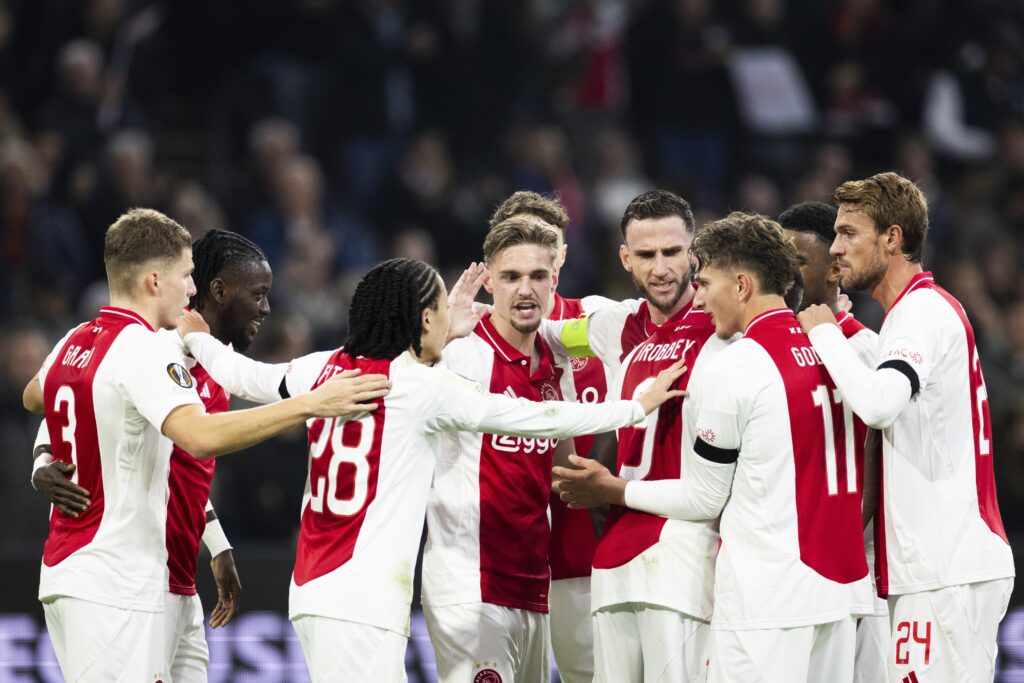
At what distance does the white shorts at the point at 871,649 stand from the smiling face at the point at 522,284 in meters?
1.82

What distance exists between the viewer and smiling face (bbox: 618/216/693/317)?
18.0 feet

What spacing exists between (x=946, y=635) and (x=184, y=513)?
3.01m

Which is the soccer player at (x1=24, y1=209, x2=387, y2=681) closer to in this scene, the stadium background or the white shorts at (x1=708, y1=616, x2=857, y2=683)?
the white shorts at (x1=708, y1=616, x2=857, y2=683)

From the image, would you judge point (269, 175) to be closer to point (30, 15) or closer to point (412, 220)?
point (412, 220)

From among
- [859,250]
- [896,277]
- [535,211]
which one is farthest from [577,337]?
A: [896,277]

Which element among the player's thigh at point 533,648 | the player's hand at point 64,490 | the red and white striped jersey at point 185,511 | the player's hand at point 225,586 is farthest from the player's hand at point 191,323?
the player's thigh at point 533,648

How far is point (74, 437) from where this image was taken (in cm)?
495

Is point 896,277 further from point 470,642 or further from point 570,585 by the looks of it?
point 470,642

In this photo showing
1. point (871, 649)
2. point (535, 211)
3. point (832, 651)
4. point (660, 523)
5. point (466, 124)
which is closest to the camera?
point (832, 651)

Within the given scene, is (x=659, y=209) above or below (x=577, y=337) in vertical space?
above

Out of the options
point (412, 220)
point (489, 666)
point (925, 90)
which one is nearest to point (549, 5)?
point (412, 220)

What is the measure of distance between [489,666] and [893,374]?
6.60ft

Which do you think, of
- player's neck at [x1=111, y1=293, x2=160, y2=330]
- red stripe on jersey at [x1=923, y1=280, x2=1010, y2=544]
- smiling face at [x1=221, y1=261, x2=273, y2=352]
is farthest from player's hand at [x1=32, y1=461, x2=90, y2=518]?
red stripe on jersey at [x1=923, y1=280, x2=1010, y2=544]

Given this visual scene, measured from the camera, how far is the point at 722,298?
4.90m
